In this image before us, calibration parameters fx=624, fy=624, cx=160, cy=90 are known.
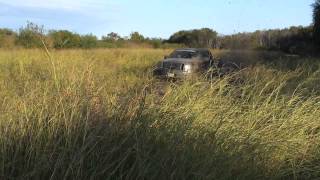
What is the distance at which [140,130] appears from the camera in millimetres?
5375

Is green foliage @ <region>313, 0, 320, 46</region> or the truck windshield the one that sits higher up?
green foliage @ <region>313, 0, 320, 46</region>

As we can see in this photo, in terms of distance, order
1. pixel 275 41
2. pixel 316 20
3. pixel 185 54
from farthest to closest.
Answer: pixel 275 41, pixel 316 20, pixel 185 54

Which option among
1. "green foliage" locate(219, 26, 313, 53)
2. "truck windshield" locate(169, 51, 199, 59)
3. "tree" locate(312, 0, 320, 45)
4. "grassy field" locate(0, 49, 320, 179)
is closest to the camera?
"grassy field" locate(0, 49, 320, 179)

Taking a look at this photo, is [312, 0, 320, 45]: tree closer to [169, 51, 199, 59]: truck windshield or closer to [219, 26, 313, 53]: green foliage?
[219, 26, 313, 53]: green foliage

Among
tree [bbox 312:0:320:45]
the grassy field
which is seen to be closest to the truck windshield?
tree [bbox 312:0:320:45]

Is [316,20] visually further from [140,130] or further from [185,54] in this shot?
[140,130]

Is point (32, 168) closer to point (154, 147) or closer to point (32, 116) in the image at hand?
point (32, 116)

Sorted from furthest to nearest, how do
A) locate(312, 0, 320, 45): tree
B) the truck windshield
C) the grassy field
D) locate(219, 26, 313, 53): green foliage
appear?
locate(219, 26, 313, 53): green foliage
locate(312, 0, 320, 45): tree
the truck windshield
the grassy field

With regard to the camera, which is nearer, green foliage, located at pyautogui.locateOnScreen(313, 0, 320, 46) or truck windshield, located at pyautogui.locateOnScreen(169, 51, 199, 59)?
truck windshield, located at pyautogui.locateOnScreen(169, 51, 199, 59)

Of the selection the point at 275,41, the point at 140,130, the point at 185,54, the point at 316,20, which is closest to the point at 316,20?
the point at 316,20

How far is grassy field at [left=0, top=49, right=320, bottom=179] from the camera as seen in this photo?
4914 millimetres

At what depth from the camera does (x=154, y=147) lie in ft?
17.4

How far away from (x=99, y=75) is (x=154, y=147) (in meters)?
1.46

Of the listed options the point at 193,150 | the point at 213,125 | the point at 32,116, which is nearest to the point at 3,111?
the point at 32,116
